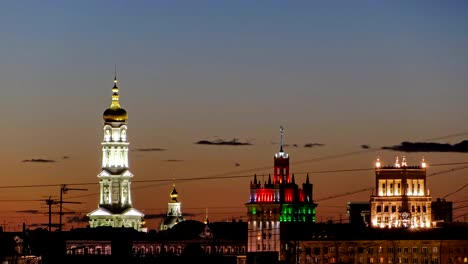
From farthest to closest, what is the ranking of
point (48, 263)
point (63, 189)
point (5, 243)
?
point (48, 263)
point (5, 243)
point (63, 189)

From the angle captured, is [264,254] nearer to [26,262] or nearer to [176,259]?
[176,259]

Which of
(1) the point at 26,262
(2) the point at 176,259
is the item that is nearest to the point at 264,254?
(2) the point at 176,259

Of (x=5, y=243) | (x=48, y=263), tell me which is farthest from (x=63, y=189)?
(x=48, y=263)

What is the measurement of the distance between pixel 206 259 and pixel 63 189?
33.3m

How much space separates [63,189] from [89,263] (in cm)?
4833

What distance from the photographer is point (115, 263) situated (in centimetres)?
19538

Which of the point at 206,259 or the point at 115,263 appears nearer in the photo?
the point at 206,259

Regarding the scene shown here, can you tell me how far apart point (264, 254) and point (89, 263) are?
62.3 feet

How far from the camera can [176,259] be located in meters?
186

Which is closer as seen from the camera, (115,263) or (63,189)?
(63,189)

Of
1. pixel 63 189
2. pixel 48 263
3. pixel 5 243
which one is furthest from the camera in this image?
pixel 48 263

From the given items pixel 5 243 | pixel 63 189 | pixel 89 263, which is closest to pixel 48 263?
pixel 89 263

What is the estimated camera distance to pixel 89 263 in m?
197

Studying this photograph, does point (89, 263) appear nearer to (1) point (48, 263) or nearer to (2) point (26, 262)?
(1) point (48, 263)
